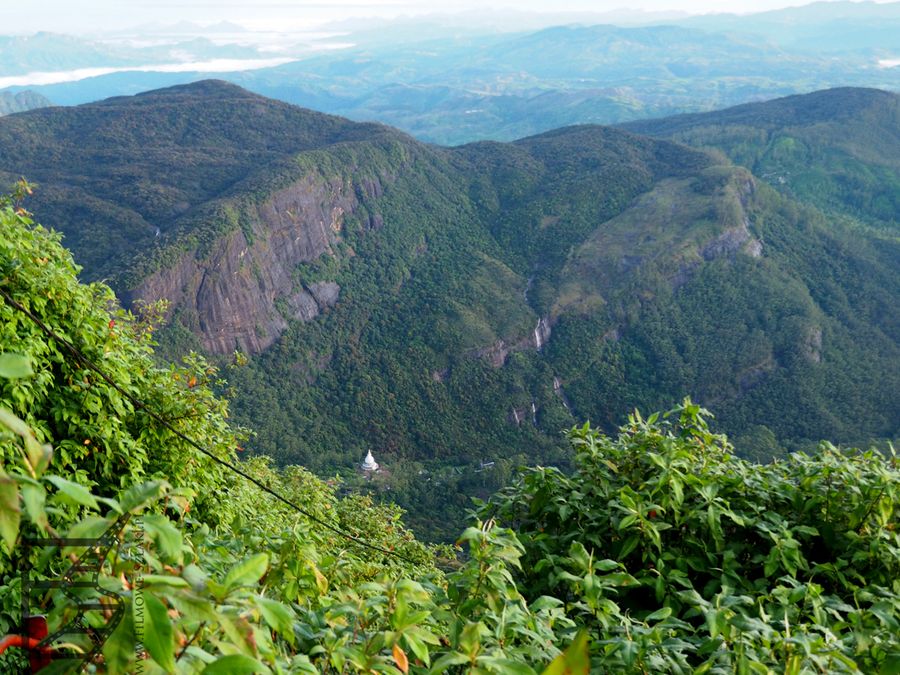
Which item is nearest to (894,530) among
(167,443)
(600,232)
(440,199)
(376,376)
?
(167,443)

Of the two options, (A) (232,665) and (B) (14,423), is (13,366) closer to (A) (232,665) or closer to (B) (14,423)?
(B) (14,423)

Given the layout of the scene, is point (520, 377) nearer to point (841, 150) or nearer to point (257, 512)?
point (257, 512)

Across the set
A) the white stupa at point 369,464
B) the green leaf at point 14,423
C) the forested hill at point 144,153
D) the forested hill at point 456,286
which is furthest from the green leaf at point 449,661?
the forested hill at point 144,153

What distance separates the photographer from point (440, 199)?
372ft

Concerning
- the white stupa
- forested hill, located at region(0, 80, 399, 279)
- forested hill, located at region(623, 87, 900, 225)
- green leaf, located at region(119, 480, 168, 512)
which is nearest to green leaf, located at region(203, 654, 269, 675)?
green leaf, located at region(119, 480, 168, 512)

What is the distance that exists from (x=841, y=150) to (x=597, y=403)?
281 feet

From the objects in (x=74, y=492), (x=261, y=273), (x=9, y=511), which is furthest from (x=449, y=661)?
(x=261, y=273)

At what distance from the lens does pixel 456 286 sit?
94.8 meters

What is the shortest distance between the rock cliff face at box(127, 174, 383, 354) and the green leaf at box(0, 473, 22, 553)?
71.6m

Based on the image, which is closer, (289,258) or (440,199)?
(289,258)

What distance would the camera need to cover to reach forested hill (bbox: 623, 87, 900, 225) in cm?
12038

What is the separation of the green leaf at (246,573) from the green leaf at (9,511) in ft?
2.25

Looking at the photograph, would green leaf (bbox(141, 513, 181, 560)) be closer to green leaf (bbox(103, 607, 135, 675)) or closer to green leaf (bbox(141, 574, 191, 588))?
green leaf (bbox(141, 574, 191, 588))

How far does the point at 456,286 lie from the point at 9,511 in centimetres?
9356
